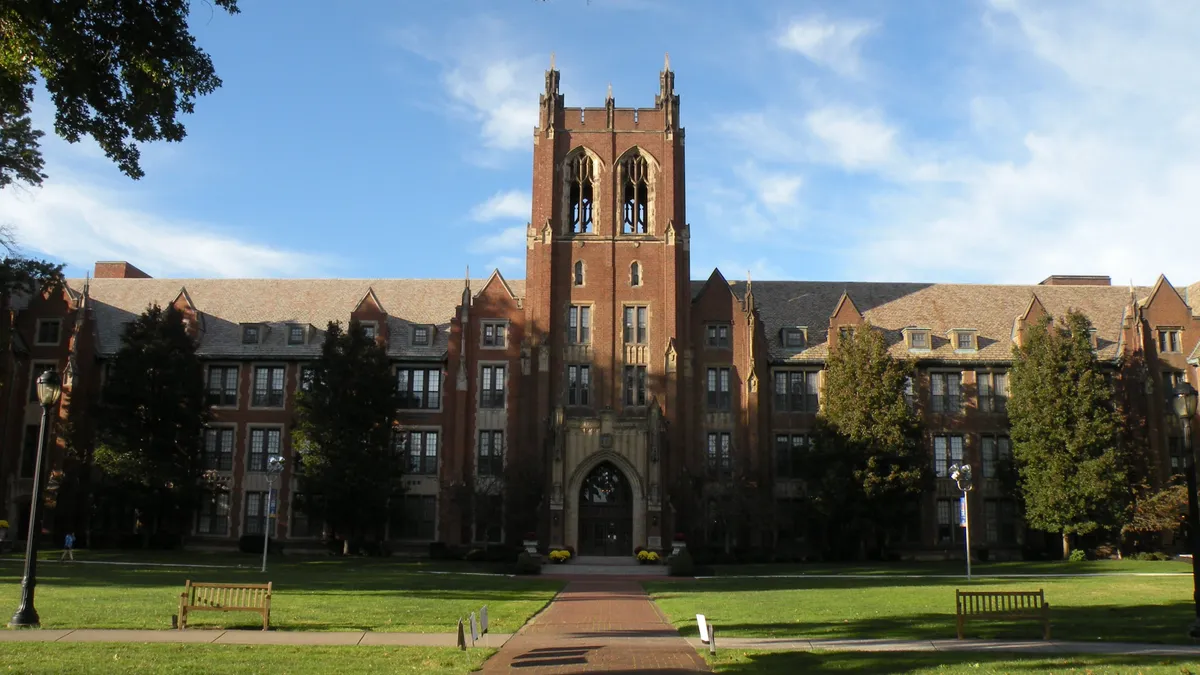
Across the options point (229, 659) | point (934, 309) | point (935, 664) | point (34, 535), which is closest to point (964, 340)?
point (934, 309)

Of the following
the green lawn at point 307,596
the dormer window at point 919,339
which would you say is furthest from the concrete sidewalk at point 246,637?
the dormer window at point 919,339

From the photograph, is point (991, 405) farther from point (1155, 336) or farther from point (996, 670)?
point (996, 670)

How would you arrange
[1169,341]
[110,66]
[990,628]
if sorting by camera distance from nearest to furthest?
[110,66], [990,628], [1169,341]

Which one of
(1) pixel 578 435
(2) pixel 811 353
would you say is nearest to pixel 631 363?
(1) pixel 578 435

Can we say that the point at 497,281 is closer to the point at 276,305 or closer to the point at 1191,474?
the point at 276,305

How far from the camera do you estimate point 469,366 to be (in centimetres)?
5359

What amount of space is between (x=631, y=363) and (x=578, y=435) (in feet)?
18.1

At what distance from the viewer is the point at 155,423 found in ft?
161

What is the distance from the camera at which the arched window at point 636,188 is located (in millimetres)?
55406

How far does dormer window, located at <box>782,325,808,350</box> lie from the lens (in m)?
55.2

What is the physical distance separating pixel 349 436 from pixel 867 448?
2432 centimetres

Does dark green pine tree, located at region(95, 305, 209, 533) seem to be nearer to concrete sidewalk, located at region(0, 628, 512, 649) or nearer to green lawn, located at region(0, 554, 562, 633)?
green lawn, located at region(0, 554, 562, 633)

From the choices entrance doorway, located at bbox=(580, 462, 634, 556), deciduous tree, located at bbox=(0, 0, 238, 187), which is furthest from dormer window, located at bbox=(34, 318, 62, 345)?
deciduous tree, located at bbox=(0, 0, 238, 187)

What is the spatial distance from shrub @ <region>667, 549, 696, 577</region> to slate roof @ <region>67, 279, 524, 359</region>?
19.0 meters
